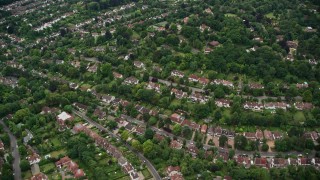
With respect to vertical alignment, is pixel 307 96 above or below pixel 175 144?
below

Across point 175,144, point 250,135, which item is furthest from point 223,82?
point 175,144

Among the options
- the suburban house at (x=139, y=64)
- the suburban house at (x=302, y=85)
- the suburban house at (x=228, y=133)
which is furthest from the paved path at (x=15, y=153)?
the suburban house at (x=302, y=85)

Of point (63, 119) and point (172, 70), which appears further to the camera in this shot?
point (172, 70)

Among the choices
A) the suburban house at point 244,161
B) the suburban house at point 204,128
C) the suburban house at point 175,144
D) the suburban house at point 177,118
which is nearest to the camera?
the suburban house at point 244,161

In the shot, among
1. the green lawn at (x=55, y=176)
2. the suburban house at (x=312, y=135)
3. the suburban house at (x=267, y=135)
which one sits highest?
the green lawn at (x=55, y=176)

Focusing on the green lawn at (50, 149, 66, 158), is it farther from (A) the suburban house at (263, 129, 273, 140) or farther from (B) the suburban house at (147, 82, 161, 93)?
(A) the suburban house at (263, 129, 273, 140)

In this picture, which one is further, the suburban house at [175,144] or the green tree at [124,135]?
the green tree at [124,135]

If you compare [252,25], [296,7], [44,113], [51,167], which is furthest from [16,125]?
[296,7]

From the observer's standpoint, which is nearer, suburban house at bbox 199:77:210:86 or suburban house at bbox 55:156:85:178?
suburban house at bbox 55:156:85:178

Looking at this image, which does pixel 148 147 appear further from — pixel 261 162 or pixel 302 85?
pixel 302 85

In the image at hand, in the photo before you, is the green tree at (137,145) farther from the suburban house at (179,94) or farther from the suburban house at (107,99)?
the suburban house at (179,94)

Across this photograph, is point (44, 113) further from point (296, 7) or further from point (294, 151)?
point (296, 7)

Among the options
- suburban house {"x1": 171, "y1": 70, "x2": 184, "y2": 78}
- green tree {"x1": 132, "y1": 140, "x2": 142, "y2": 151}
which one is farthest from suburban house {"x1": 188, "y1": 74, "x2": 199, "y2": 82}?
green tree {"x1": 132, "y1": 140, "x2": 142, "y2": 151}
